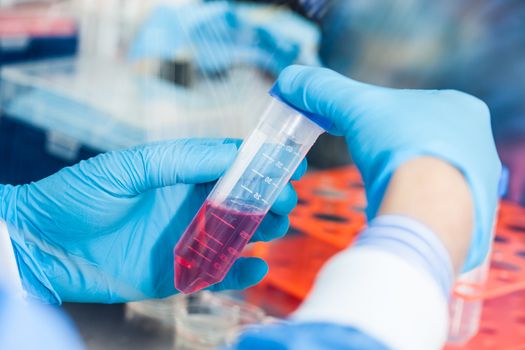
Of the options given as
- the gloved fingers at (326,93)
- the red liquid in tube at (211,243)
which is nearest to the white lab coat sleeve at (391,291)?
the gloved fingers at (326,93)

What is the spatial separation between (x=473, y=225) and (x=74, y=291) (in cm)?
72

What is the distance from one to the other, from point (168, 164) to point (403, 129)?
0.44 metres

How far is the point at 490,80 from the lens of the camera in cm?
205

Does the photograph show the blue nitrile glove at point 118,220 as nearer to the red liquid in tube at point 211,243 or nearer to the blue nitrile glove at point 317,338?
the red liquid in tube at point 211,243

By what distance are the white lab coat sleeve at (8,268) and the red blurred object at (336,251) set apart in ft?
2.43

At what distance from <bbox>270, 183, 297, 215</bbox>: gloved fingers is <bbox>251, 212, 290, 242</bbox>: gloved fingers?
0.04 metres

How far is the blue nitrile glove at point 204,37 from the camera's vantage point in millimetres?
2342

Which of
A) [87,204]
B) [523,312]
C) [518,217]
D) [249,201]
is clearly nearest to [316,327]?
[249,201]

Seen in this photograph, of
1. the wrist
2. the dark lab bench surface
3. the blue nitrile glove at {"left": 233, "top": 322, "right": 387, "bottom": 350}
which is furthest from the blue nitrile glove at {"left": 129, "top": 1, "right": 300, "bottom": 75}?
the blue nitrile glove at {"left": 233, "top": 322, "right": 387, "bottom": 350}

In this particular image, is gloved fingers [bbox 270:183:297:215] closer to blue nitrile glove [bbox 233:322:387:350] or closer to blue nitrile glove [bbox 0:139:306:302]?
blue nitrile glove [bbox 0:139:306:302]

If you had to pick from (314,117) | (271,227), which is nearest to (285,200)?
(271,227)

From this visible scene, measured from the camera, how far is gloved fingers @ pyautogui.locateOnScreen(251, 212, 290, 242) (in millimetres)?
1249

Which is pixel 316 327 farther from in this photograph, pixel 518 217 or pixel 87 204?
pixel 518 217

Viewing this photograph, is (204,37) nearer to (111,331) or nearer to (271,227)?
(111,331)
